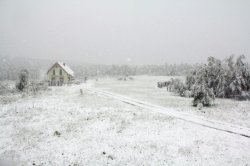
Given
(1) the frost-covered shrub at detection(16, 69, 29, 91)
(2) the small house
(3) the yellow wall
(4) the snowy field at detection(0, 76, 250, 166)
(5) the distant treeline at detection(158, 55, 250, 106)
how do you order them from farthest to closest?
(3) the yellow wall < (2) the small house < (1) the frost-covered shrub at detection(16, 69, 29, 91) < (5) the distant treeline at detection(158, 55, 250, 106) < (4) the snowy field at detection(0, 76, 250, 166)

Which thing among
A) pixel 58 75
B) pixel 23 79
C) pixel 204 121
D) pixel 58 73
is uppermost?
pixel 58 73

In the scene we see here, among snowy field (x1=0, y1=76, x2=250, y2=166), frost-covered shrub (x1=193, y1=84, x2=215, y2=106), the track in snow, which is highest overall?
→ frost-covered shrub (x1=193, y1=84, x2=215, y2=106)

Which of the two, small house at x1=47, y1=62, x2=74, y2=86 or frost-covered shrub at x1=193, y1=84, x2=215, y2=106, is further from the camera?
small house at x1=47, y1=62, x2=74, y2=86

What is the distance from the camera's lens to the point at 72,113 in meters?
23.8

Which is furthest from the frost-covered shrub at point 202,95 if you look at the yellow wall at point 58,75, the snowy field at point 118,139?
the yellow wall at point 58,75

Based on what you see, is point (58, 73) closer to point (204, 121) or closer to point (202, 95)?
point (202, 95)

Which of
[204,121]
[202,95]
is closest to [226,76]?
[202,95]

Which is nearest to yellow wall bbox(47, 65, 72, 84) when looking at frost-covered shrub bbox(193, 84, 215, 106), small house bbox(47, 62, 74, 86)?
small house bbox(47, 62, 74, 86)

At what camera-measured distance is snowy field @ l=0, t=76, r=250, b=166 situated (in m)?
12.6

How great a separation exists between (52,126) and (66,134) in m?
3.14

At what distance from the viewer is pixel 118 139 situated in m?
15.7

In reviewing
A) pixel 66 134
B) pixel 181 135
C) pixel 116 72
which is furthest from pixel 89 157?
pixel 116 72

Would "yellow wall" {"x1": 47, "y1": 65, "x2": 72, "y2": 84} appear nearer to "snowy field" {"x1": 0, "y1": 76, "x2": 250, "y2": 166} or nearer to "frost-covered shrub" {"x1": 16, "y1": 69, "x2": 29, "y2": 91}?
"frost-covered shrub" {"x1": 16, "y1": 69, "x2": 29, "y2": 91}

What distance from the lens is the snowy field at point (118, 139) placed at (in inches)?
495
